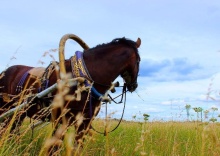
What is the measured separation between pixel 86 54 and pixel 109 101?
777 millimetres

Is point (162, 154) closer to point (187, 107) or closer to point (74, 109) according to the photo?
point (187, 107)

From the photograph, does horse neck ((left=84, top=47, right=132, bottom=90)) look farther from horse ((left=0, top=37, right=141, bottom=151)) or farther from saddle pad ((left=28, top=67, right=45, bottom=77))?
saddle pad ((left=28, top=67, right=45, bottom=77))

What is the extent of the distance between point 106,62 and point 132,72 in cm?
47

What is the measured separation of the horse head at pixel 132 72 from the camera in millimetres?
5391

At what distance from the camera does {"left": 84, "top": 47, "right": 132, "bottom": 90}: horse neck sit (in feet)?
17.1

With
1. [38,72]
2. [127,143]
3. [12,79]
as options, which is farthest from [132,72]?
[12,79]

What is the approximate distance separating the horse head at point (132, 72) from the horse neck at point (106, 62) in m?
0.08

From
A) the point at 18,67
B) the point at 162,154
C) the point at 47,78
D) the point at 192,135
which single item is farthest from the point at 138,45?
the point at 192,135

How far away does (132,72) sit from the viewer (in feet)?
17.9

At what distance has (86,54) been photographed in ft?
17.5

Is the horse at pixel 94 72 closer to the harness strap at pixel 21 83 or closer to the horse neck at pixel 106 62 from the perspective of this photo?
the horse neck at pixel 106 62

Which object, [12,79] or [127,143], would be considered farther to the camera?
[127,143]

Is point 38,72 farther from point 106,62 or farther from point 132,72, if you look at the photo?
point 132,72

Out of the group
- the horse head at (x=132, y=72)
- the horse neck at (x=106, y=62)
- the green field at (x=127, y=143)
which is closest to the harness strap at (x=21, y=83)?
the green field at (x=127, y=143)
